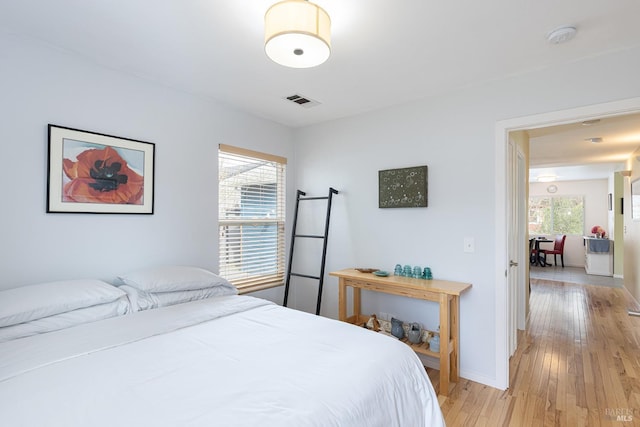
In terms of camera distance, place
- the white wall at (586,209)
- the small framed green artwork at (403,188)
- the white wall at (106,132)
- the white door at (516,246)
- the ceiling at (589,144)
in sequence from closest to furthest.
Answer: the white wall at (106,132) < the small framed green artwork at (403,188) < the white door at (516,246) < the ceiling at (589,144) < the white wall at (586,209)

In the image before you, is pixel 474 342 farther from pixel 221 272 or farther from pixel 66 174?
pixel 66 174

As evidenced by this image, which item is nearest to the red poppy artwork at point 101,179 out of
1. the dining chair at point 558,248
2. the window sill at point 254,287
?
the window sill at point 254,287

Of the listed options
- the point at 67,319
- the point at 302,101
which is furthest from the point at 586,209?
the point at 67,319

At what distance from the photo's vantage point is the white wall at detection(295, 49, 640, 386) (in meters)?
2.30

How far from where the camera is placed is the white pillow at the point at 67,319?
1603mm

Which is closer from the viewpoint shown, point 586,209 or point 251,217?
point 251,217

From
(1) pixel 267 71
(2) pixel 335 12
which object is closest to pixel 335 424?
(2) pixel 335 12

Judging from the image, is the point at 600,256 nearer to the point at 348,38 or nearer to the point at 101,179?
the point at 348,38

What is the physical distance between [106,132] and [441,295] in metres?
2.76

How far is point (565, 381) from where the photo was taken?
8.66 ft

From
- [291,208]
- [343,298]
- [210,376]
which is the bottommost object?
[343,298]

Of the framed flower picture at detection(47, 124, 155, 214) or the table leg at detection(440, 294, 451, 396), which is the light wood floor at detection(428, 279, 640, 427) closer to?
the table leg at detection(440, 294, 451, 396)

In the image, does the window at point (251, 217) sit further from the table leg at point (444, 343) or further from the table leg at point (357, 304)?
the table leg at point (444, 343)

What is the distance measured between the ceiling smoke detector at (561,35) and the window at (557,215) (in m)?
8.93
